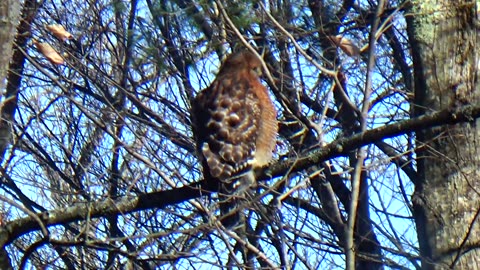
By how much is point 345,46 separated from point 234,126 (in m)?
→ 1.23

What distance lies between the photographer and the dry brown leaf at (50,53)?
7.49 metres

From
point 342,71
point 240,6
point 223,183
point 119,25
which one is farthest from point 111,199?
point 119,25

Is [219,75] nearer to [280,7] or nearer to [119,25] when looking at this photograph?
[280,7]

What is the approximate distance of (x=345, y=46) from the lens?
771 centimetres

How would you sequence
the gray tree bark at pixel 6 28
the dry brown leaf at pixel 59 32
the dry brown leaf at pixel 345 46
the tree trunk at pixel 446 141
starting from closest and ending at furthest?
the gray tree bark at pixel 6 28
the tree trunk at pixel 446 141
the dry brown leaf at pixel 345 46
the dry brown leaf at pixel 59 32

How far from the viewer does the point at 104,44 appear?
8.95 meters

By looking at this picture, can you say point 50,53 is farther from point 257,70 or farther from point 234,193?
point 234,193

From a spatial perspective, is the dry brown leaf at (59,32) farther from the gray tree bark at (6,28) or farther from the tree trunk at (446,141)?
the gray tree bark at (6,28)

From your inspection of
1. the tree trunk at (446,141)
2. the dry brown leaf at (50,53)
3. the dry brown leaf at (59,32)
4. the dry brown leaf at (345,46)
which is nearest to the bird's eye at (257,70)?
the dry brown leaf at (345,46)

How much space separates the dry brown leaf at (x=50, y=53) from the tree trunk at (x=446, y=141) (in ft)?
8.50

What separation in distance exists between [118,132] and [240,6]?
1488mm

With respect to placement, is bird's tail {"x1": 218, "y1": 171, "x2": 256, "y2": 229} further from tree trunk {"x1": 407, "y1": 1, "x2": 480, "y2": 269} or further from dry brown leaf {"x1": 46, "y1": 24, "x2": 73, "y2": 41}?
dry brown leaf {"x1": 46, "y1": 24, "x2": 73, "y2": 41}

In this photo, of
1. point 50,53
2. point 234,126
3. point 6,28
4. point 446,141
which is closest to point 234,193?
point 234,126

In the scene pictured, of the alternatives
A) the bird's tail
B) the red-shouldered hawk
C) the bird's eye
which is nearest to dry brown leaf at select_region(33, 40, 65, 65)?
the red-shouldered hawk
